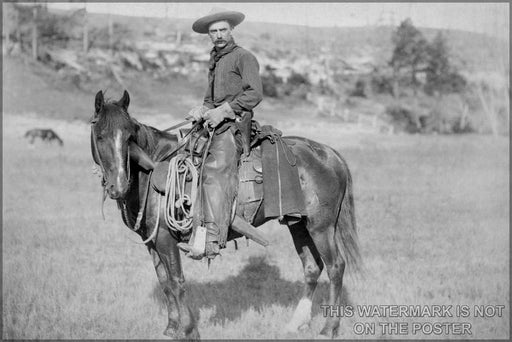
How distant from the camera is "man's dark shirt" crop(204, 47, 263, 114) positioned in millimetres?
5555

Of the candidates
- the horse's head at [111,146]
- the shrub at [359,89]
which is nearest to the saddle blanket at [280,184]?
the horse's head at [111,146]

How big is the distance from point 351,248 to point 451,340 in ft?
5.04

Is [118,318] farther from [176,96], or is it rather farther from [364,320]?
[176,96]

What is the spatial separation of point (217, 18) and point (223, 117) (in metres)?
1.08

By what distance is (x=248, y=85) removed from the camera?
5.61 metres

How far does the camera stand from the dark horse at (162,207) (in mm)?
4949

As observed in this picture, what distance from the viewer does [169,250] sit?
18.5ft

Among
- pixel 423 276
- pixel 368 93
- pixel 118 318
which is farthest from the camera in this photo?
pixel 368 93

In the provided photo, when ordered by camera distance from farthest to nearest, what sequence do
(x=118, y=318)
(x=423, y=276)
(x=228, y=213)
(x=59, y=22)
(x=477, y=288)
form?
(x=59, y=22) < (x=423, y=276) < (x=477, y=288) < (x=118, y=318) < (x=228, y=213)

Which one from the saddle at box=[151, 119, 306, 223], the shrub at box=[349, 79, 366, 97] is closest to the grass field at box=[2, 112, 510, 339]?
the saddle at box=[151, 119, 306, 223]

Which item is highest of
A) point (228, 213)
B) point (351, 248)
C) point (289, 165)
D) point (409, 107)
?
point (289, 165)

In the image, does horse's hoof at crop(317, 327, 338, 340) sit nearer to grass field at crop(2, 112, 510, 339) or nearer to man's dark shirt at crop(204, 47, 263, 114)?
grass field at crop(2, 112, 510, 339)

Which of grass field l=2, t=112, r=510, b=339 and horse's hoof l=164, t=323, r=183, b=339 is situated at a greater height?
horse's hoof l=164, t=323, r=183, b=339

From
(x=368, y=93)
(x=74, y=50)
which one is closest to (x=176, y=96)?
(x=74, y=50)
